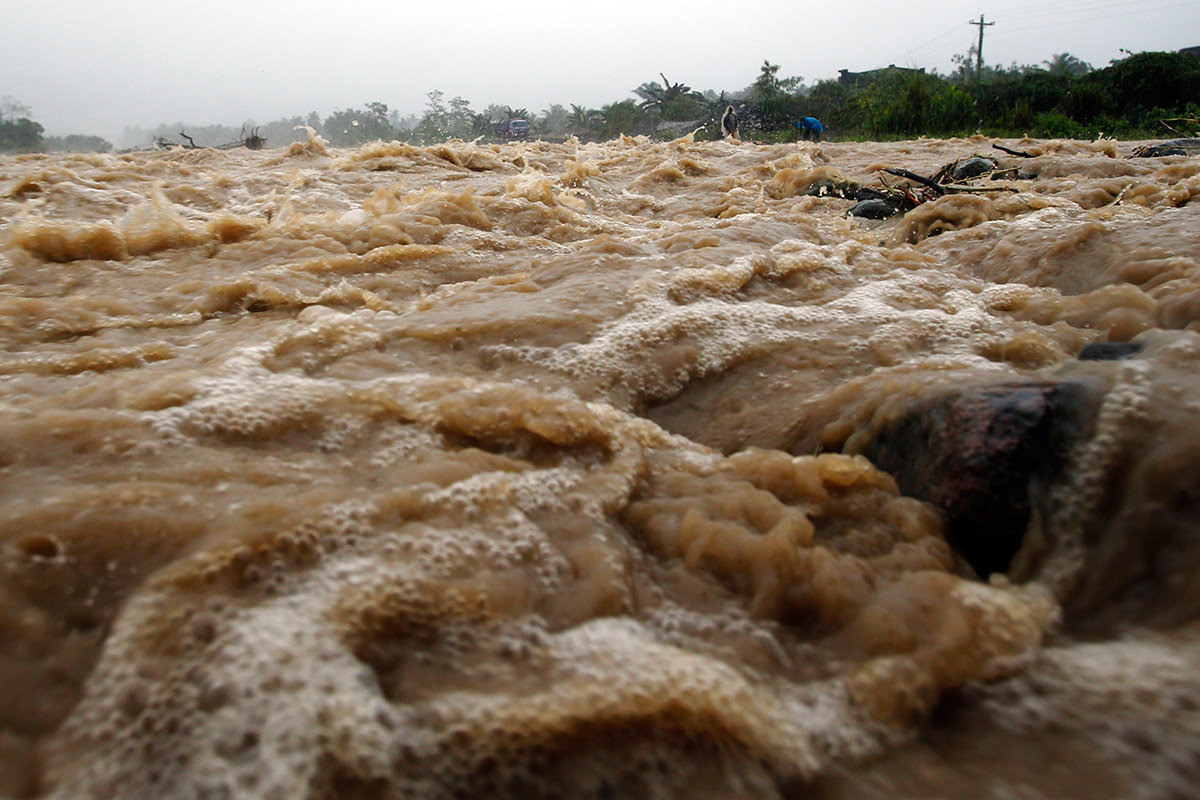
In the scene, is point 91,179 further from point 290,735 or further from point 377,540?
point 290,735

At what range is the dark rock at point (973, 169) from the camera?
5.17 meters

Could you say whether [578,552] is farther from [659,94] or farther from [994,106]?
[659,94]

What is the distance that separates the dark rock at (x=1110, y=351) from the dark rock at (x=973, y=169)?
3.86 metres

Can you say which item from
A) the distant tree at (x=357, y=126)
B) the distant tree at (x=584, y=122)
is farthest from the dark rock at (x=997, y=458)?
the distant tree at (x=357, y=126)

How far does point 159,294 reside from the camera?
2.88 m

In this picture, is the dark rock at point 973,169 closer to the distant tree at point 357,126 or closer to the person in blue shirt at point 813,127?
the person in blue shirt at point 813,127

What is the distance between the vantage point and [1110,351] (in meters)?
1.83

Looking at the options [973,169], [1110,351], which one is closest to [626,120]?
[973,169]

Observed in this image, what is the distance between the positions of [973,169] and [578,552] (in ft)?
17.3

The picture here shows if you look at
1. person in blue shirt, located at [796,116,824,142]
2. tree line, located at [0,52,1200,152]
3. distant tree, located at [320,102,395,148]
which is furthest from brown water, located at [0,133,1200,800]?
distant tree, located at [320,102,395,148]

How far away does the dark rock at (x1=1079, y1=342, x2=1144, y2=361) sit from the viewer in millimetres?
1782

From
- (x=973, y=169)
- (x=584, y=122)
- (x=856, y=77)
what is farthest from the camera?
(x=584, y=122)

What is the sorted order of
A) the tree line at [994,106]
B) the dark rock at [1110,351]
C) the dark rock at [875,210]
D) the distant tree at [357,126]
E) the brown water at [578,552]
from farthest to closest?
the distant tree at [357,126]
the tree line at [994,106]
the dark rock at [875,210]
the dark rock at [1110,351]
the brown water at [578,552]

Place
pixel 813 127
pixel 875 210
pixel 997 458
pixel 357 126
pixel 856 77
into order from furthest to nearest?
pixel 357 126 → pixel 856 77 → pixel 813 127 → pixel 875 210 → pixel 997 458
